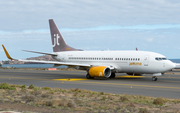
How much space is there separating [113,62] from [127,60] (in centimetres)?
224

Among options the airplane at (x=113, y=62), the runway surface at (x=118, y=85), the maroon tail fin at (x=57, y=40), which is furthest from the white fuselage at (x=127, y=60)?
the maroon tail fin at (x=57, y=40)

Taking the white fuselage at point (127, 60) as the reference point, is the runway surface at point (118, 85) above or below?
below

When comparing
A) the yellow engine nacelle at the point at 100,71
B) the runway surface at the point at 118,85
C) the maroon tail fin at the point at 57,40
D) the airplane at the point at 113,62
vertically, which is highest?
the maroon tail fin at the point at 57,40

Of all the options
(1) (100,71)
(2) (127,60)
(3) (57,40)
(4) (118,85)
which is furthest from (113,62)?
(3) (57,40)

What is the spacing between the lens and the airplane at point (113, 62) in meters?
28.6

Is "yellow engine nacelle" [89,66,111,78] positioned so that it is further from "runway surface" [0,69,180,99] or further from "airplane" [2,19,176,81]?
"runway surface" [0,69,180,99]

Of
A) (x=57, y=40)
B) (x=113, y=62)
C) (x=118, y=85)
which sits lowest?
(x=118, y=85)

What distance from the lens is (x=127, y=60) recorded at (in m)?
30.8

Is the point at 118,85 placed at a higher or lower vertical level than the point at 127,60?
lower

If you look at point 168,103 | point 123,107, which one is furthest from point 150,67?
point 123,107

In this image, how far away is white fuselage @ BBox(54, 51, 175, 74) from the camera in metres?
28.4

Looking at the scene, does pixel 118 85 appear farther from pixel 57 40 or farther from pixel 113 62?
pixel 57 40

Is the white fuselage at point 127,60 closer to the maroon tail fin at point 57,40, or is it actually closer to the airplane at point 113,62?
the airplane at point 113,62

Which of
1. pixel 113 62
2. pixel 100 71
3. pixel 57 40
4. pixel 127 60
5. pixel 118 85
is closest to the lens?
pixel 118 85
